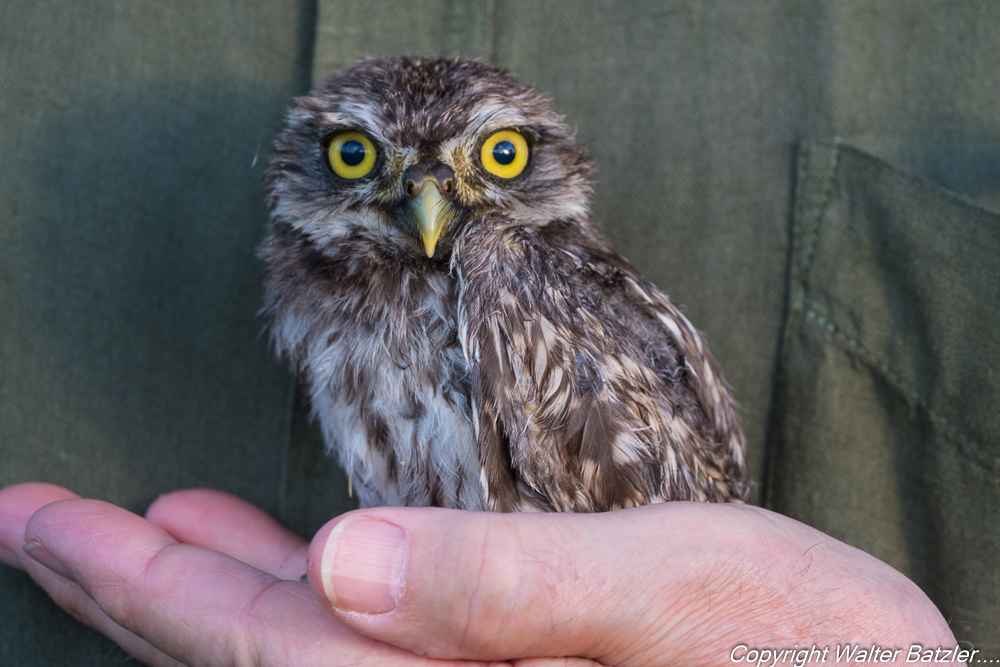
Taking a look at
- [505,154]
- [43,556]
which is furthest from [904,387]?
[43,556]

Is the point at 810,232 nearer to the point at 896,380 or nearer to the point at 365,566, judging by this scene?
the point at 896,380

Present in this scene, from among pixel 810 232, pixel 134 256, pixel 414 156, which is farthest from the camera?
pixel 134 256

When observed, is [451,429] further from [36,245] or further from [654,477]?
[36,245]

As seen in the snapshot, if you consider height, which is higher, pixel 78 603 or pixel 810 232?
pixel 810 232

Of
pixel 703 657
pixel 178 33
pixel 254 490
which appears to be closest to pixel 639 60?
pixel 178 33

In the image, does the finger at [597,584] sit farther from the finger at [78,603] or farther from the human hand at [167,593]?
the finger at [78,603]

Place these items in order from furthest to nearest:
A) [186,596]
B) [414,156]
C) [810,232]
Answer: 1. [810,232]
2. [414,156]
3. [186,596]
